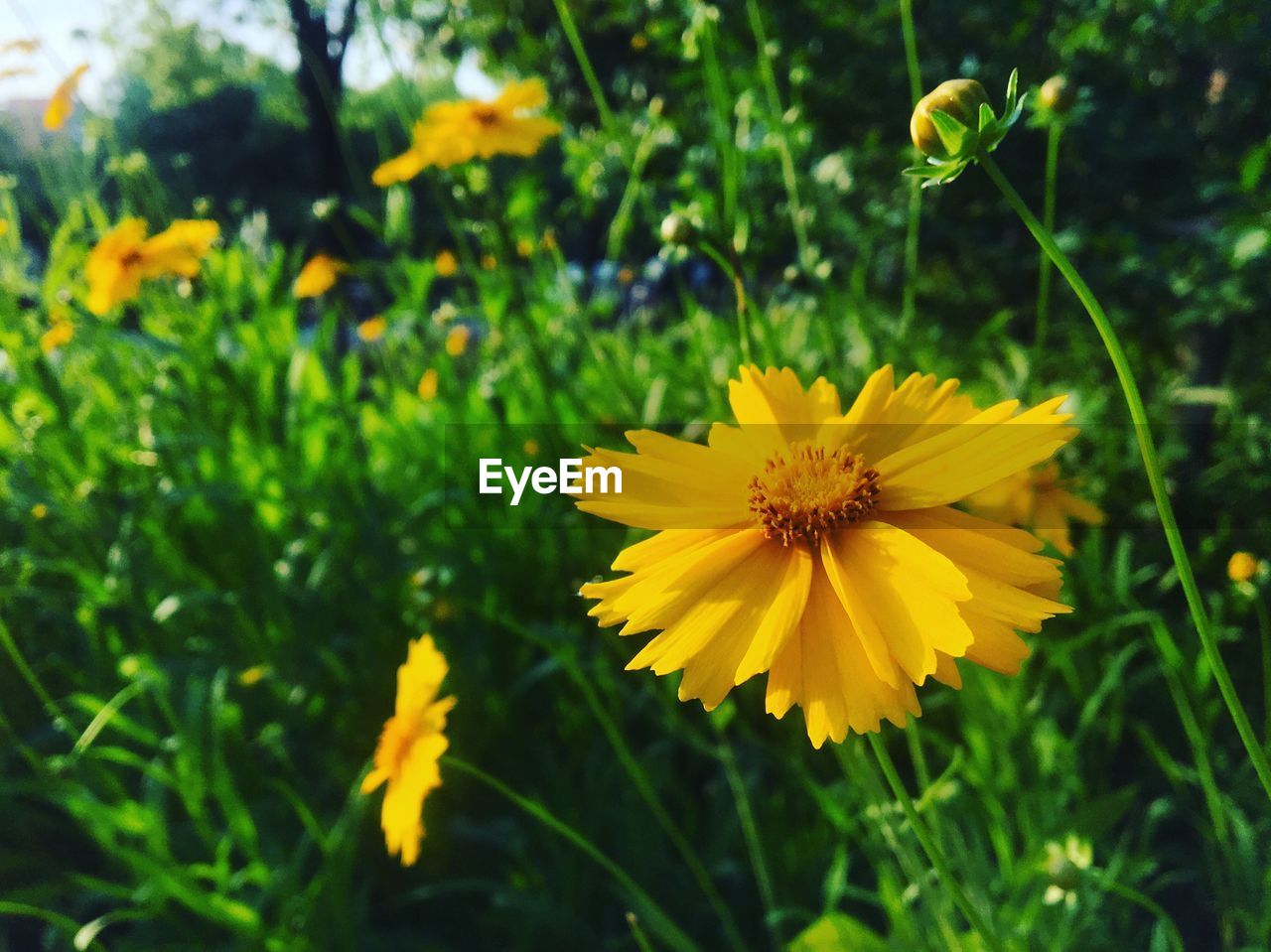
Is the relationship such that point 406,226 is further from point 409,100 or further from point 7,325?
point 7,325

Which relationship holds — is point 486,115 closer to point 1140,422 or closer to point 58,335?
point 58,335

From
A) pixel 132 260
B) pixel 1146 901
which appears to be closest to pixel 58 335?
pixel 132 260

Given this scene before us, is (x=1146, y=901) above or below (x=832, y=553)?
below

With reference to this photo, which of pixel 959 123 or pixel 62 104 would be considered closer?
pixel 959 123

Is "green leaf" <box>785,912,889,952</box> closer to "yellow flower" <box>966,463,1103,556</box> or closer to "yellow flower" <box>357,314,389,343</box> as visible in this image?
Answer: "yellow flower" <box>966,463,1103,556</box>

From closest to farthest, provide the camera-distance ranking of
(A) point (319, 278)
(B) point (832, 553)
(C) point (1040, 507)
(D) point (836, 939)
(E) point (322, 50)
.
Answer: (B) point (832, 553)
(D) point (836, 939)
(C) point (1040, 507)
(A) point (319, 278)
(E) point (322, 50)

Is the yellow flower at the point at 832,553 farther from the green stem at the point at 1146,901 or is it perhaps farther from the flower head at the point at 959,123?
the green stem at the point at 1146,901
